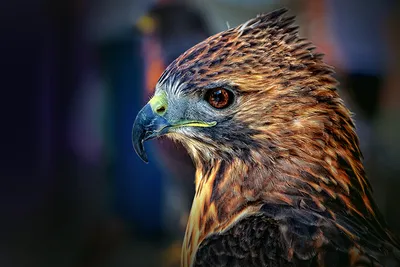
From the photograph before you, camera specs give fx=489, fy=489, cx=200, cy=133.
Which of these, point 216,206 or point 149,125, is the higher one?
point 149,125

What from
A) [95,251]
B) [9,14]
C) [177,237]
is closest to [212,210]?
[177,237]

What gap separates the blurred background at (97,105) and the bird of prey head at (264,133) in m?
0.20

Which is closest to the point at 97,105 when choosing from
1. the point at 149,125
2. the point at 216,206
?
the point at 149,125

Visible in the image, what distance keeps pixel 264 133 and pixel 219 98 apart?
0.39 ft

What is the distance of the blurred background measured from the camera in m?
1.25

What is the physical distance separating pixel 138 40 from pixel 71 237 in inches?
21.7

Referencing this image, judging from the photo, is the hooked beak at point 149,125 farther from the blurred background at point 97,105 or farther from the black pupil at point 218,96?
the blurred background at point 97,105

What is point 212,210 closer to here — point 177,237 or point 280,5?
point 177,237

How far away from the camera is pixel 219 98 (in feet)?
3.26

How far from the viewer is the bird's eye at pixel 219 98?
38.9 inches

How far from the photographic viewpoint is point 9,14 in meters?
1.28

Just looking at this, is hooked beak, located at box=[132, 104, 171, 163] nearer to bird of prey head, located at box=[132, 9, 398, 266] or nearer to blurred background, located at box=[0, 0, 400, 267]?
bird of prey head, located at box=[132, 9, 398, 266]

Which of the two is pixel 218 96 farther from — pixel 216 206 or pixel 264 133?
pixel 216 206

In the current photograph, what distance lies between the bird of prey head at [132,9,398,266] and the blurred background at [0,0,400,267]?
204 millimetres
